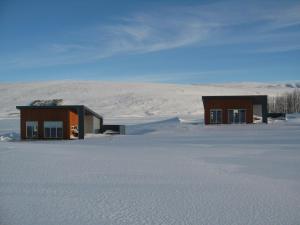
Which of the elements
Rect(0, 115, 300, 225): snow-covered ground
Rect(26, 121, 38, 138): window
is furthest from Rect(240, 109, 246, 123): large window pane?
Rect(0, 115, 300, 225): snow-covered ground

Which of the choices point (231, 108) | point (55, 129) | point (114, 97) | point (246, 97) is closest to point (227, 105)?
point (231, 108)

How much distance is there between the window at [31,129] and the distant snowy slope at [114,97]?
44.7 meters

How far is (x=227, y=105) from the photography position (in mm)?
40562

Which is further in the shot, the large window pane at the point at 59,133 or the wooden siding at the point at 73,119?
the wooden siding at the point at 73,119

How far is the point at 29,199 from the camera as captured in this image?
10461 millimetres

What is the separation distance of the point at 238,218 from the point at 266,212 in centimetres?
→ 76

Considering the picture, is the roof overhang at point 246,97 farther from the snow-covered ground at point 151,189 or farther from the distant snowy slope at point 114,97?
the distant snowy slope at point 114,97

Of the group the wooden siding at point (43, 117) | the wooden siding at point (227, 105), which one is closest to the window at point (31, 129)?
the wooden siding at point (43, 117)

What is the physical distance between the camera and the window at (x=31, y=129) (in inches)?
1369

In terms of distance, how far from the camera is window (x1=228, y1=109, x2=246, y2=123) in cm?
4062

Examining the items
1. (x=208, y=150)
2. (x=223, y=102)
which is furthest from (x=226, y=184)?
(x=223, y=102)

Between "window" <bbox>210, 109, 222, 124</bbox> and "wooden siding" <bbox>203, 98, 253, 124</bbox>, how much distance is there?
0.27 metres

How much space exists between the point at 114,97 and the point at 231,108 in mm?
67927

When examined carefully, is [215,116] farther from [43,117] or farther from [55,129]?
[43,117]
